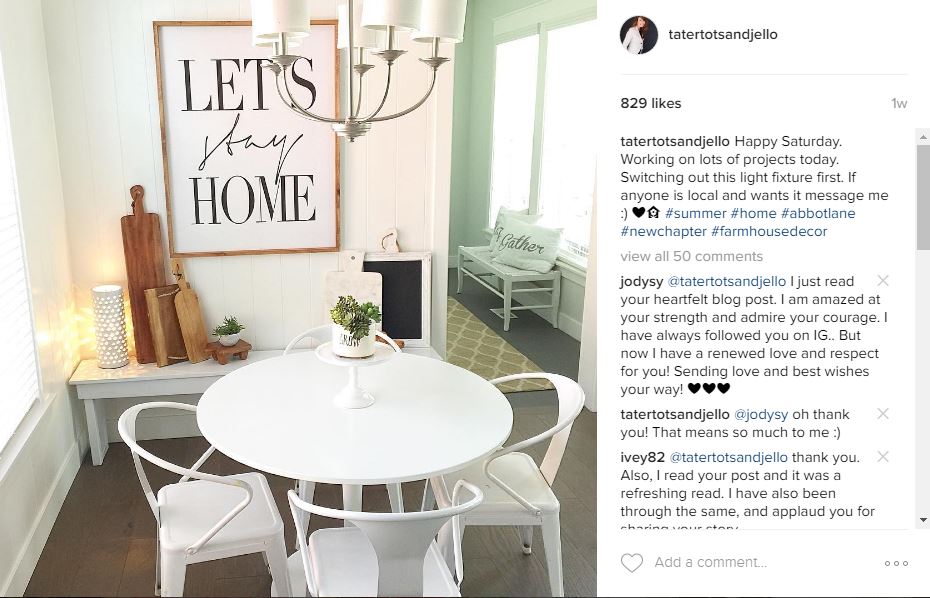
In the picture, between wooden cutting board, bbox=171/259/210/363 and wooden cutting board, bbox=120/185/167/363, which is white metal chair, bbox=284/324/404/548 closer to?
wooden cutting board, bbox=171/259/210/363

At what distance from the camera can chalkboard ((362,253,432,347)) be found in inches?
133

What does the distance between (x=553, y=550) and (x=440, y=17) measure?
1433 millimetres

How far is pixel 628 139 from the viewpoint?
2.42ft

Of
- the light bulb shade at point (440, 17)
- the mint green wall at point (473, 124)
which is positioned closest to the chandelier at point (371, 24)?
the light bulb shade at point (440, 17)

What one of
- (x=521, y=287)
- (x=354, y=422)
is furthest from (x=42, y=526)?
(x=521, y=287)

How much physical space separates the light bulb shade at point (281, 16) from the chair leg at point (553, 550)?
4.73 feet

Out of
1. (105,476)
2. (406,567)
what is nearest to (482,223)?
(105,476)

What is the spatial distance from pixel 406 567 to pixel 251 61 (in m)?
2.24

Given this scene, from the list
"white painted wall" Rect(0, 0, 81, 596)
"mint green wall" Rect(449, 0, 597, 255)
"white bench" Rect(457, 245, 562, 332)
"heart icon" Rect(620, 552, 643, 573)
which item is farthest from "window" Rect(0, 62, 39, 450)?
"mint green wall" Rect(449, 0, 597, 255)

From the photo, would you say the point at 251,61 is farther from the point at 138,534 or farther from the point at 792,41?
the point at 792,41

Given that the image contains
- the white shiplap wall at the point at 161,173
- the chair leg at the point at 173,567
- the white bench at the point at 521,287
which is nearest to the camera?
the chair leg at the point at 173,567

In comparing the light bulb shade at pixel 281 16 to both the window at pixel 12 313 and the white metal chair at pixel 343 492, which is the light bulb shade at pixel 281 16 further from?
the window at pixel 12 313

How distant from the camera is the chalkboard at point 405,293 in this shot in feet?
11.1

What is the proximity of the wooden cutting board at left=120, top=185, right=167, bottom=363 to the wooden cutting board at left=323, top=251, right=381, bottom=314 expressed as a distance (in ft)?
Result: 2.36
